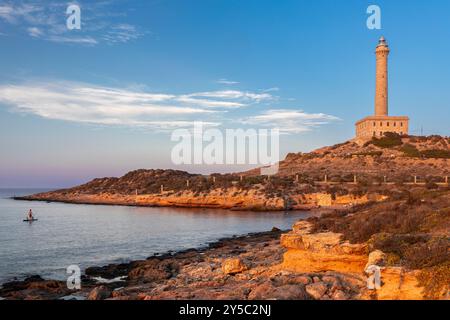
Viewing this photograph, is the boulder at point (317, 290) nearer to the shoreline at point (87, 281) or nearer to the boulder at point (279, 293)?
the boulder at point (279, 293)

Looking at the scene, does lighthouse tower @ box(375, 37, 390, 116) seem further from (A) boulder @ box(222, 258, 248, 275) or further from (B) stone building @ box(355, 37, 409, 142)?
(A) boulder @ box(222, 258, 248, 275)

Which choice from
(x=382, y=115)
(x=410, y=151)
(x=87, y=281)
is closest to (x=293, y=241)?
(x=87, y=281)

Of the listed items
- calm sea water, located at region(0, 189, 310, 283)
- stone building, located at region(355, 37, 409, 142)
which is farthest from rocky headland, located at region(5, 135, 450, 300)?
stone building, located at region(355, 37, 409, 142)

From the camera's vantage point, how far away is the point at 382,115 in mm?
88500

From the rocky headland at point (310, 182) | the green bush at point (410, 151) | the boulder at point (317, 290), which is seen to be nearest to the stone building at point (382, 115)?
the rocky headland at point (310, 182)

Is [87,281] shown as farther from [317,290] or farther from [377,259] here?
[377,259]

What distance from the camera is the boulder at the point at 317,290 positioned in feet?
33.0

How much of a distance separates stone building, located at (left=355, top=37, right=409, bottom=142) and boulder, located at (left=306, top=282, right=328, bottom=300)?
8339cm

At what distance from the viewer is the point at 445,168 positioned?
71312 millimetres

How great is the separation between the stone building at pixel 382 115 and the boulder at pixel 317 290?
274 ft

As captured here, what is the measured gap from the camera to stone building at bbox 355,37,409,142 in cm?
8806
